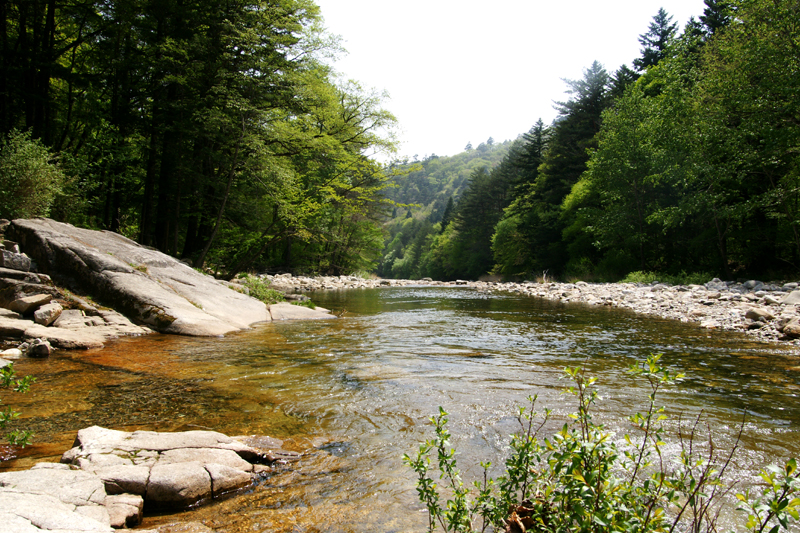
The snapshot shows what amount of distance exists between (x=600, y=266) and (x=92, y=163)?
97.2ft

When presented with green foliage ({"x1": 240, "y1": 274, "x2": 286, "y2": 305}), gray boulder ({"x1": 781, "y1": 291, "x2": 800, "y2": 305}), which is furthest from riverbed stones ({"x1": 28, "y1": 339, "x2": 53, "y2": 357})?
gray boulder ({"x1": 781, "y1": 291, "x2": 800, "y2": 305})

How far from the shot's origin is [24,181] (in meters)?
9.90

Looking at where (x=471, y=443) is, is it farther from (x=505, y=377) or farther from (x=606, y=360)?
(x=606, y=360)

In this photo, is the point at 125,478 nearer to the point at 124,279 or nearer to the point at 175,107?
the point at 124,279

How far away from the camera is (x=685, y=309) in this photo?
40.9 ft

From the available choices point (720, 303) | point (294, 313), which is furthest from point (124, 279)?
point (720, 303)

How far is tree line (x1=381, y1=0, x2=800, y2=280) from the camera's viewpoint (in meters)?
16.0

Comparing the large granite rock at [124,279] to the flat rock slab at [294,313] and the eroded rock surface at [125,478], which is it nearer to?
the flat rock slab at [294,313]

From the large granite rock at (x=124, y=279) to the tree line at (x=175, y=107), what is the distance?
7.59 feet

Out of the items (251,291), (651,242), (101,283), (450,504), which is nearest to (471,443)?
(450,504)

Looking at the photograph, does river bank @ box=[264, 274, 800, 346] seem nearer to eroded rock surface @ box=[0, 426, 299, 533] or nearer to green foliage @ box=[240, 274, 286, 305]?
eroded rock surface @ box=[0, 426, 299, 533]

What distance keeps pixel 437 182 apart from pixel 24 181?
15260 cm

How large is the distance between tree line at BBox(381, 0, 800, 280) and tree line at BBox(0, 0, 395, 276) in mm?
Answer: 17312

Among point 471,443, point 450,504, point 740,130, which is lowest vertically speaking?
point 471,443
